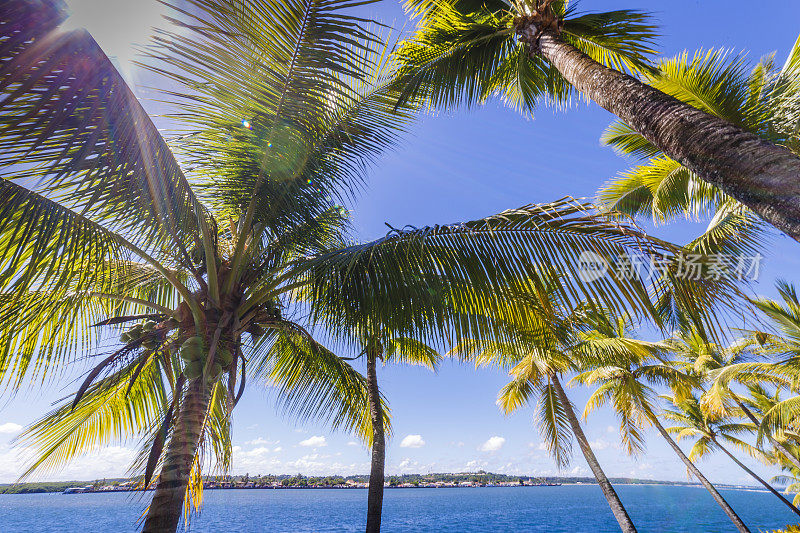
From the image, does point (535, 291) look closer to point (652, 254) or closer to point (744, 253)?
point (652, 254)

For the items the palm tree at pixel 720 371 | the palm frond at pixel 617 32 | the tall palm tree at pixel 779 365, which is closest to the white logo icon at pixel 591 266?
the palm frond at pixel 617 32

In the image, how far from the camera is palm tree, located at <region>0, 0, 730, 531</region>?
2715 mm

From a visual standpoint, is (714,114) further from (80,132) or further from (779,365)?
(779,365)

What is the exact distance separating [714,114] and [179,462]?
691 centimetres

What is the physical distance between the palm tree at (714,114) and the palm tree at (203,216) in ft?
8.34

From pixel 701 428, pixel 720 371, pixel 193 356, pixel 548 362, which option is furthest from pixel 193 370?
pixel 701 428

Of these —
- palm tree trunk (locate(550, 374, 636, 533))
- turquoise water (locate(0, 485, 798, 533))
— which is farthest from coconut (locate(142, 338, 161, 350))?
palm tree trunk (locate(550, 374, 636, 533))

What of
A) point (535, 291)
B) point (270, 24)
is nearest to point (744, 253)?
point (535, 291)

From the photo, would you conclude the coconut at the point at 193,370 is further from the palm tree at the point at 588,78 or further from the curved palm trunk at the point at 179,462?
the palm tree at the point at 588,78

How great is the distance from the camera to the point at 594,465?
11.5 m

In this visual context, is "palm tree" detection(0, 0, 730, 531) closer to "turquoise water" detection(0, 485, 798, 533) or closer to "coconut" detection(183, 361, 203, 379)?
"coconut" detection(183, 361, 203, 379)

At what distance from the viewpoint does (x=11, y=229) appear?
9.62 feet

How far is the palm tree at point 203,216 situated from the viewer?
107 inches

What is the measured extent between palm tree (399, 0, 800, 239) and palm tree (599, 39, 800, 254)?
204mm
